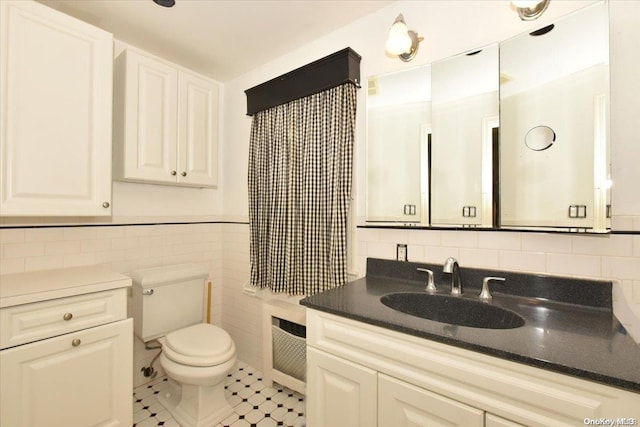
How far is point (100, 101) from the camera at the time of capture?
5.32 ft

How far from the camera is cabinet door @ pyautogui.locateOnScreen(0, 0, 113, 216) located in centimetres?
136

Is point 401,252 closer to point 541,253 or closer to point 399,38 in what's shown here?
point 541,253

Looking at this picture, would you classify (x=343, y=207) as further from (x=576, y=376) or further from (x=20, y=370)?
(x=20, y=370)

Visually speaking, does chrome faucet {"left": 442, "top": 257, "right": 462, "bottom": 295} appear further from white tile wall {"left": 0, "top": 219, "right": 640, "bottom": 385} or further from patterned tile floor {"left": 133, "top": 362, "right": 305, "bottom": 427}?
patterned tile floor {"left": 133, "top": 362, "right": 305, "bottom": 427}

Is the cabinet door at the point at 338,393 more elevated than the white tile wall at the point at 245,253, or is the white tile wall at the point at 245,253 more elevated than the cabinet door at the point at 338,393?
the white tile wall at the point at 245,253

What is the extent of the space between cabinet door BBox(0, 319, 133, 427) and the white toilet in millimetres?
262

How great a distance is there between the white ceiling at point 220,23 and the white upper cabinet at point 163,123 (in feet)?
0.54

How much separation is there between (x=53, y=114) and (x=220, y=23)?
102 cm

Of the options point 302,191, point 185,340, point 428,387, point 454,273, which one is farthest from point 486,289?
point 185,340

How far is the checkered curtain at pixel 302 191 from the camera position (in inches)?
68.6

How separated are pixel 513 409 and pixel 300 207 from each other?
→ 1.42 meters

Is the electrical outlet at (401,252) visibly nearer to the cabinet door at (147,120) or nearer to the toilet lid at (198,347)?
the toilet lid at (198,347)

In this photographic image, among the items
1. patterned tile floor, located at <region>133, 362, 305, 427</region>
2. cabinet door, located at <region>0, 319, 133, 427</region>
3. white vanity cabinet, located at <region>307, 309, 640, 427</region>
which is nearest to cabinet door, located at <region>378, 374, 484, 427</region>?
white vanity cabinet, located at <region>307, 309, 640, 427</region>

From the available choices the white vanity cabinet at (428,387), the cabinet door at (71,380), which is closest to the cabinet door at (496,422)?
the white vanity cabinet at (428,387)
